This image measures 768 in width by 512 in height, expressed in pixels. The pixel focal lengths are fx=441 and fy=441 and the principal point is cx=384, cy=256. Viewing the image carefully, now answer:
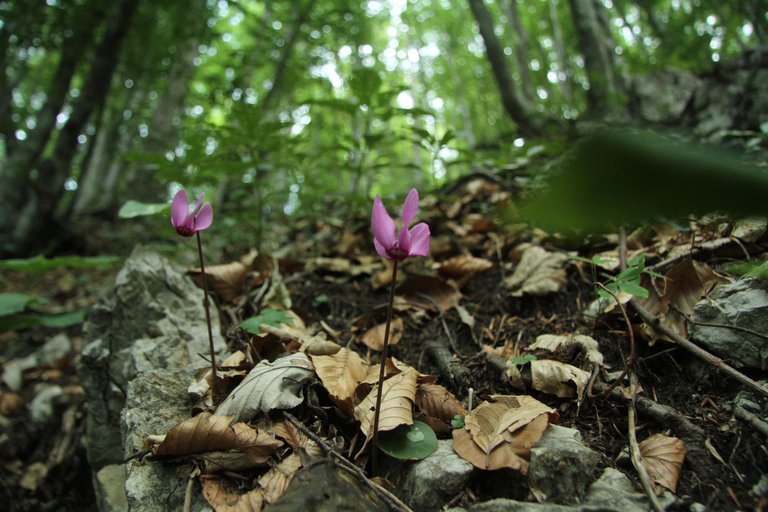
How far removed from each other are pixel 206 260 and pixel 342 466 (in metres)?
2.40

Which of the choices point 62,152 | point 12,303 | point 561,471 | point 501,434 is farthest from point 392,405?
point 62,152

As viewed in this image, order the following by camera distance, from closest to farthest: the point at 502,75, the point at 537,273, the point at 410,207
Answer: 1. the point at 410,207
2. the point at 537,273
3. the point at 502,75

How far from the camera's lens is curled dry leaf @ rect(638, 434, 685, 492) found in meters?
1.20

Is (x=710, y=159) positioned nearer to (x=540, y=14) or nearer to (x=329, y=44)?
(x=329, y=44)

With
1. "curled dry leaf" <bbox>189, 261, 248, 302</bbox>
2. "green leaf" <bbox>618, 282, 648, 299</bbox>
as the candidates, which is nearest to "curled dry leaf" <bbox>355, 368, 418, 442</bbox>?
"green leaf" <bbox>618, 282, 648, 299</bbox>

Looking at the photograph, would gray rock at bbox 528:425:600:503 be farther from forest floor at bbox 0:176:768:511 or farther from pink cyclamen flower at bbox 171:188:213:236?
pink cyclamen flower at bbox 171:188:213:236

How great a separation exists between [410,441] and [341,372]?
1.20 feet

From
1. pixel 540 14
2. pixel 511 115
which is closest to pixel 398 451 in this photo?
pixel 511 115

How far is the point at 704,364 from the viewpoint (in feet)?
4.99

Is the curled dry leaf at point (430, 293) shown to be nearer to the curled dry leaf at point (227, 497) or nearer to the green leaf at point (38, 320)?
the curled dry leaf at point (227, 497)

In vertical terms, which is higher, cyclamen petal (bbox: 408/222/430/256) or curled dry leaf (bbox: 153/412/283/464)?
cyclamen petal (bbox: 408/222/430/256)

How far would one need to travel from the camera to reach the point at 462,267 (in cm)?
260

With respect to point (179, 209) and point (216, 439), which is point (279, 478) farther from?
point (179, 209)

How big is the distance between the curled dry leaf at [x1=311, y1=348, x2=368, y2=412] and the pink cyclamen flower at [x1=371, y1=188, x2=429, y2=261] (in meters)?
0.62
